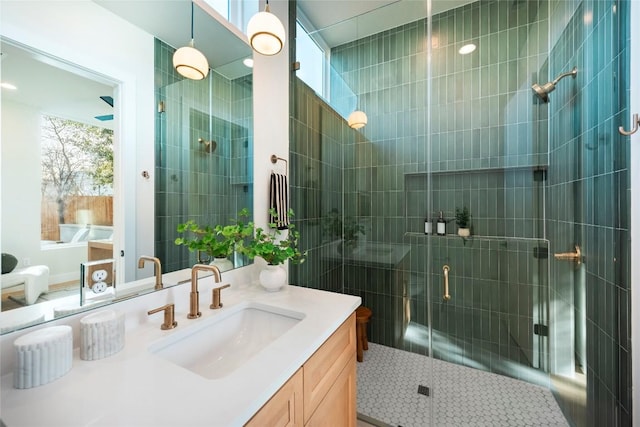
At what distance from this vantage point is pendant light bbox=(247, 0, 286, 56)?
1128 mm

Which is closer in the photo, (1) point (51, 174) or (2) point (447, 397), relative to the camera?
(1) point (51, 174)

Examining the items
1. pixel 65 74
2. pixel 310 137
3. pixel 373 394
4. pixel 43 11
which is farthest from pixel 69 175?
pixel 373 394

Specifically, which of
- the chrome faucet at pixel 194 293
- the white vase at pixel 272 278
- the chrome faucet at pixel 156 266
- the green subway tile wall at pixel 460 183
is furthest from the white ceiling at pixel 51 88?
the green subway tile wall at pixel 460 183

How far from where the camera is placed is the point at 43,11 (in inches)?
30.4

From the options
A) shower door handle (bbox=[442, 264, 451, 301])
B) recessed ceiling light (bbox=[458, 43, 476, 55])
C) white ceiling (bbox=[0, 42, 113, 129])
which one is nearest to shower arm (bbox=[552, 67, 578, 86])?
recessed ceiling light (bbox=[458, 43, 476, 55])

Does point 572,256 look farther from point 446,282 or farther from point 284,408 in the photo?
point 284,408

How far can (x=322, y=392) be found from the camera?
36.0 inches

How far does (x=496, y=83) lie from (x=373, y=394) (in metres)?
2.50


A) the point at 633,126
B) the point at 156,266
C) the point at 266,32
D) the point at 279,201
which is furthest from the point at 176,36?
the point at 633,126

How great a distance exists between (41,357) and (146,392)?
275 mm

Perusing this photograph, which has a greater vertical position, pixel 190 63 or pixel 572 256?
pixel 190 63

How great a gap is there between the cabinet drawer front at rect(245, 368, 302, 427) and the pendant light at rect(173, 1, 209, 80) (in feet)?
4.45

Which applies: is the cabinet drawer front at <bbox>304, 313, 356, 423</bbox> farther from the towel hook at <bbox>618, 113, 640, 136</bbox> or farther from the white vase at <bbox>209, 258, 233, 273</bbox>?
the towel hook at <bbox>618, 113, 640, 136</bbox>

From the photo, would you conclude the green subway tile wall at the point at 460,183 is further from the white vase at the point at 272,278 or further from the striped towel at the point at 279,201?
the white vase at the point at 272,278
